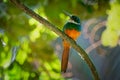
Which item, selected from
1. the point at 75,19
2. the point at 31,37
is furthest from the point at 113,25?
the point at 31,37

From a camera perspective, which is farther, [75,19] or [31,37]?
[75,19]

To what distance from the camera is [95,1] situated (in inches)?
92.1

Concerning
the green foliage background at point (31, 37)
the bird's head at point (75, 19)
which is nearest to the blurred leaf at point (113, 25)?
the green foliage background at point (31, 37)

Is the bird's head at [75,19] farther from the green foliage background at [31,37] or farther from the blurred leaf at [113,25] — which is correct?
the blurred leaf at [113,25]

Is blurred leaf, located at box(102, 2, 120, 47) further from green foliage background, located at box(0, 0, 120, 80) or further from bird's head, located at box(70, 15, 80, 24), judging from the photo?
bird's head, located at box(70, 15, 80, 24)

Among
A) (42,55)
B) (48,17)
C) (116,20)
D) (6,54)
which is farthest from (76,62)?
(48,17)

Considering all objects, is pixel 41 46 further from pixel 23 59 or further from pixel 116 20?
pixel 116 20

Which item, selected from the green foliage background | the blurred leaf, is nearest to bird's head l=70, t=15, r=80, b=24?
the green foliage background

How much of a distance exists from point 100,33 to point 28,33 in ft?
3.07

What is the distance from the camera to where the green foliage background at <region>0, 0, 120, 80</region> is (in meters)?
1.99

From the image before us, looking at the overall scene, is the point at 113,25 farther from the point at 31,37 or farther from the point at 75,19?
the point at 31,37

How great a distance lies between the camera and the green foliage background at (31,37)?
199 centimetres

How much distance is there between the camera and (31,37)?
229cm

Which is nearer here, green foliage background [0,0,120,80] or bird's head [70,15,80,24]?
green foliage background [0,0,120,80]
